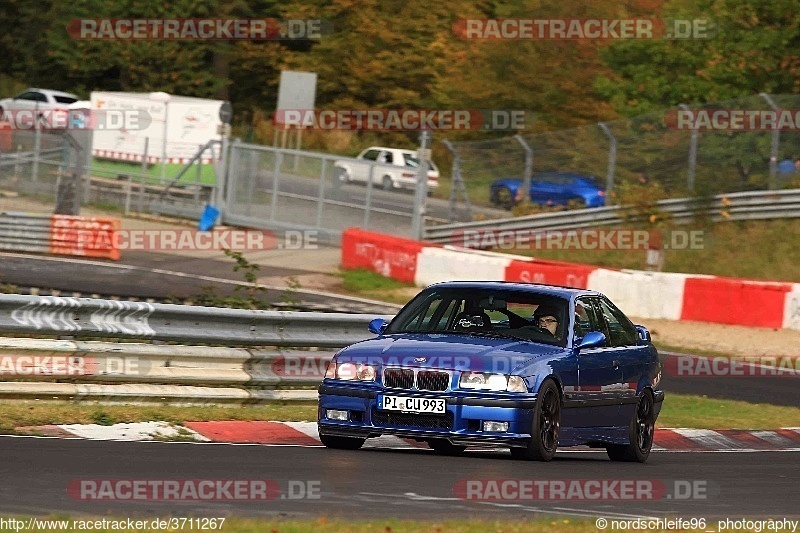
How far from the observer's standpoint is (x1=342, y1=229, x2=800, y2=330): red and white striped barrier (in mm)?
23219

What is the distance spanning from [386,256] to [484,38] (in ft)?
77.3

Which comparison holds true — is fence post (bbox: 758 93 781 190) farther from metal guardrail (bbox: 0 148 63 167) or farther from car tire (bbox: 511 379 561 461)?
car tire (bbox: 511 379 561 461)

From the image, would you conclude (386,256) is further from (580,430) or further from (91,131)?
(580,430)

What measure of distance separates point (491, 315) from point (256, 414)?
2.36 meters

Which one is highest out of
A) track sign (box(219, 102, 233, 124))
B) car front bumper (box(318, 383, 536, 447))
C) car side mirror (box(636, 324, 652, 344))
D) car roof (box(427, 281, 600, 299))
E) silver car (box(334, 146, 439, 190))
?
track sign (box(219, 102, 233, 124))

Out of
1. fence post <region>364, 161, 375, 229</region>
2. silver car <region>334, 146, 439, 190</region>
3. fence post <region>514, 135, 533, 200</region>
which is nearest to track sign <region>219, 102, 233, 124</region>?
silver car <region>334, 146, 439, 190</region>

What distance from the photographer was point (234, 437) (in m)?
11.4

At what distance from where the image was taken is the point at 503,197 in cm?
3112

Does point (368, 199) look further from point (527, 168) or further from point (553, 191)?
point (553, 191)

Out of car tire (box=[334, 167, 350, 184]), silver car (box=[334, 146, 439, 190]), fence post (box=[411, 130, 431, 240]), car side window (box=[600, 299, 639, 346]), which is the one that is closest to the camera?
car side window (box=[600, 299, 639, 346])

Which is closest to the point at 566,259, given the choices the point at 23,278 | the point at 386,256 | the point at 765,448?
the point at 386,256

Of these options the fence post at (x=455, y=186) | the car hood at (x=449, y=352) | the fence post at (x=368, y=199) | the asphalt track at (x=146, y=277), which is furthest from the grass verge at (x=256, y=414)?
the fence post at (x=368, y=199)

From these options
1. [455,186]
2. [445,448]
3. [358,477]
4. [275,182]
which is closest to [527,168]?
[455,186]

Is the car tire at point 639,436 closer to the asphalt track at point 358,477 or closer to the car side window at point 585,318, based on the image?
the asphalt track at point 358,477
